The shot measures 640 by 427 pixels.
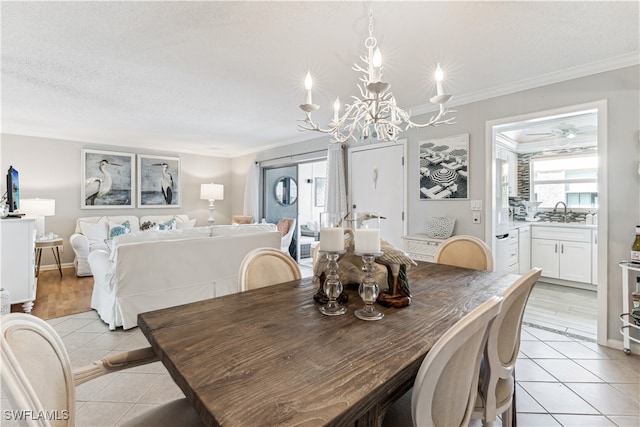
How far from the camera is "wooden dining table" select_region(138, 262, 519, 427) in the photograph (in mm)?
651

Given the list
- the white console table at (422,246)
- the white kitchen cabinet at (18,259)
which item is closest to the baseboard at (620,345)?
the white console table at (422,246)

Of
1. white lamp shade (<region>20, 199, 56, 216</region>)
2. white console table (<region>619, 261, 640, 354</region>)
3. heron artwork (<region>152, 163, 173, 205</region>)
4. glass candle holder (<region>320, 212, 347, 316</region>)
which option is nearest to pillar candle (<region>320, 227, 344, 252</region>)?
glass candle holder (<region>320, 212, 347, 316</region>)

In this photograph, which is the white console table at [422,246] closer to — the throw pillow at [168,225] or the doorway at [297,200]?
the doorway at [297,200]

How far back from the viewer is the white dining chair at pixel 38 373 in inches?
22.3

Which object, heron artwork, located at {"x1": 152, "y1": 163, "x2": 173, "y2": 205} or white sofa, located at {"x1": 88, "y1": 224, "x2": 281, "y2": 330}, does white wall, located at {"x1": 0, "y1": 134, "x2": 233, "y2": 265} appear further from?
white sofa, located at {"x1": 88, "y1": 224, "x2": 281, "y2": 330}

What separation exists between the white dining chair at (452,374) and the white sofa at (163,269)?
2745 mm

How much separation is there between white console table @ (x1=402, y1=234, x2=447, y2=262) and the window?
9.48 ft

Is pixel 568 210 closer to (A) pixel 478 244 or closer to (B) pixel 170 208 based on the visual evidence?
(A) pixel 478 244

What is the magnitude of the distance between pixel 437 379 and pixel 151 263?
2.83 metres

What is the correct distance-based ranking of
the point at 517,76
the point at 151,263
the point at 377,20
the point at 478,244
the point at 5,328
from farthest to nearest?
the point at 151,263 → the point at 517,76 → the point at 478,244 → the point at 377,20 → the point at 5,328

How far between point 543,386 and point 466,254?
3.10 feet

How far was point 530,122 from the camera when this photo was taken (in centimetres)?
278

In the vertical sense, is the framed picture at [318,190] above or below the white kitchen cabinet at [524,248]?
above

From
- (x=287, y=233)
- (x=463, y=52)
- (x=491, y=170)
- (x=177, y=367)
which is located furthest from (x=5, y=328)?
(x=287, y=233)
